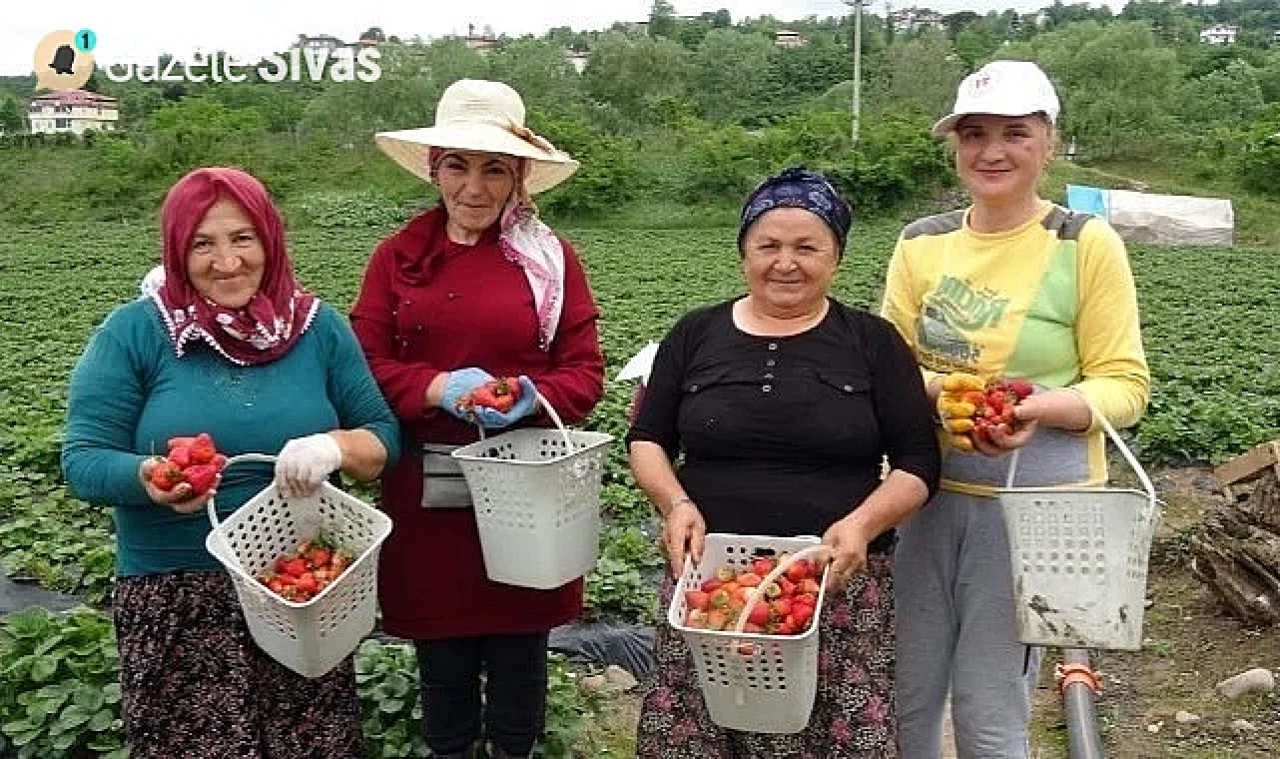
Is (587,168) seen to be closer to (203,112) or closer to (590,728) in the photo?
(203,112)

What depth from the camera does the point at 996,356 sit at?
249 cm

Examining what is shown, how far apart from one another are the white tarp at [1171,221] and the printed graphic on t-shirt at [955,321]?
2134 cm

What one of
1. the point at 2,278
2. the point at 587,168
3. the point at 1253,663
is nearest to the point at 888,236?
the point at 587,168

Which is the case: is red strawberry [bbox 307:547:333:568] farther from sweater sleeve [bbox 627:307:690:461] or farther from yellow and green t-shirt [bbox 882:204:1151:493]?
yellow and green t-shirt [bbox 882:204:1151:493]

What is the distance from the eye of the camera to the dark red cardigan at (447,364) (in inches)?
111

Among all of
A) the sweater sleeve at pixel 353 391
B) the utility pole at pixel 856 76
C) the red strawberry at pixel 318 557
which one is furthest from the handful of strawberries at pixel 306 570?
the utility pole at pixel 856 76

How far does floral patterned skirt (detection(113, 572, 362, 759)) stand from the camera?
8.12ft

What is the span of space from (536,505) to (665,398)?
1.26ft

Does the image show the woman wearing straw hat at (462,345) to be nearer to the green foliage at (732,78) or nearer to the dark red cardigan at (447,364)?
the dark red cardigan at (447,364)

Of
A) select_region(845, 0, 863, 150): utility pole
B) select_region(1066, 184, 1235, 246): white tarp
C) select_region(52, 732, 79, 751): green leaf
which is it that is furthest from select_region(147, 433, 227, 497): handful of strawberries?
select_region(845, 0, 863, 150): utility pole

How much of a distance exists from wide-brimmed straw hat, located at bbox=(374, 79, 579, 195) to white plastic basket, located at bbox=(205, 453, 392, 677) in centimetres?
83

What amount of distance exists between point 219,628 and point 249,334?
60 cm

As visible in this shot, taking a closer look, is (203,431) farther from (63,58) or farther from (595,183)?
(63,58)

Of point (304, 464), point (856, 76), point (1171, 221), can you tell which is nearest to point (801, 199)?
point (304, 464)
